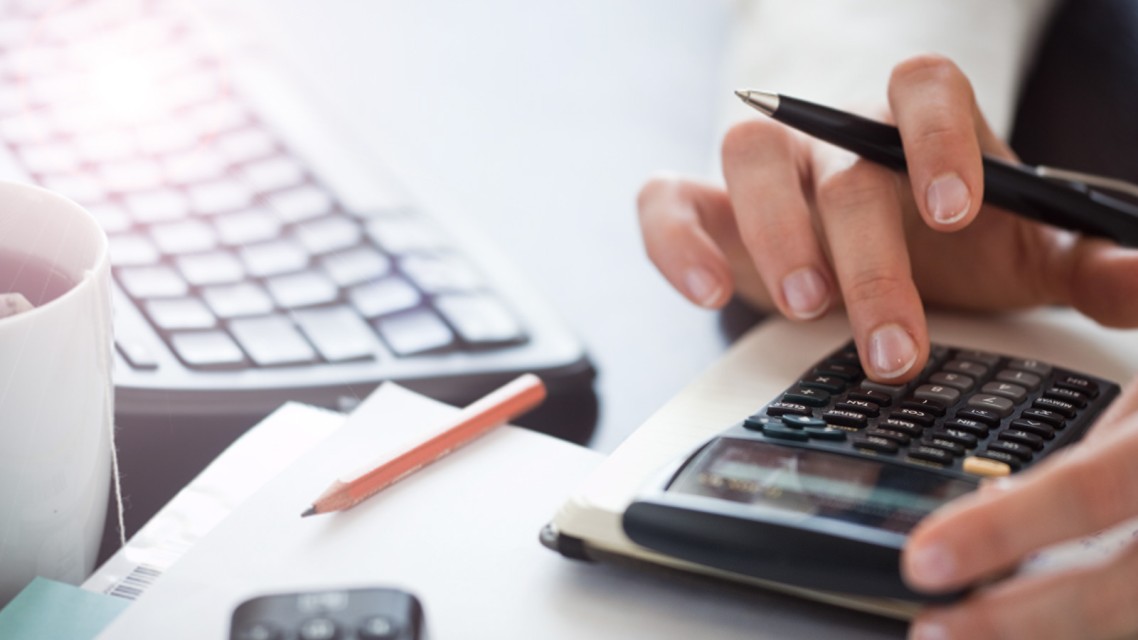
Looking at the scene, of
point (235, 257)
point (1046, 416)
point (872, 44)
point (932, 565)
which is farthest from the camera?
point (872, 44)

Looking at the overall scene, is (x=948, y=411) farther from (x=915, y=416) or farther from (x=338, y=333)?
(x=338, y=333)

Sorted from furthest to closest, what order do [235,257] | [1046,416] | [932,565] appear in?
[235,257]
[1046,416]
[932,565]

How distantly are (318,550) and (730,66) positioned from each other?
0.42 meters

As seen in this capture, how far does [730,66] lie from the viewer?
64cm

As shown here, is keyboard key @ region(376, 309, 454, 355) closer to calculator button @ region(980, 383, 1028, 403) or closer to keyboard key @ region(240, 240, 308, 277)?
keyboard key @ region(240, 240, 308, 277)

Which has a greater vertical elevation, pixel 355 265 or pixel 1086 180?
pixel 1086 180

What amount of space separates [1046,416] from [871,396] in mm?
49

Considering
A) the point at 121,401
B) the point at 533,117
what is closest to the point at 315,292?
the point at 121,401

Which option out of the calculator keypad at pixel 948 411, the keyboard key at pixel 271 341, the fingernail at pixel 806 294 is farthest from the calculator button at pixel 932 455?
the keyboard key at pixel 271 341

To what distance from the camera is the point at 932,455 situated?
31cm

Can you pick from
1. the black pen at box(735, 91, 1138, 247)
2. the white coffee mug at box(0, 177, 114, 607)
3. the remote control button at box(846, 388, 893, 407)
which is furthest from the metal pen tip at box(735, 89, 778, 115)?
the white coffee mug at box(0, 177, 114, 607)

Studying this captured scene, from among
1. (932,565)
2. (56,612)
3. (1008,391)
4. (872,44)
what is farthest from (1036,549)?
(872,44)

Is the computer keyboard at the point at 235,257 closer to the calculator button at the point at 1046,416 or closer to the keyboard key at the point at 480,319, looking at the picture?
the keyboard key at the point at 480,319

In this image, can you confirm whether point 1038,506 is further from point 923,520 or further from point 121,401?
point 121,401
